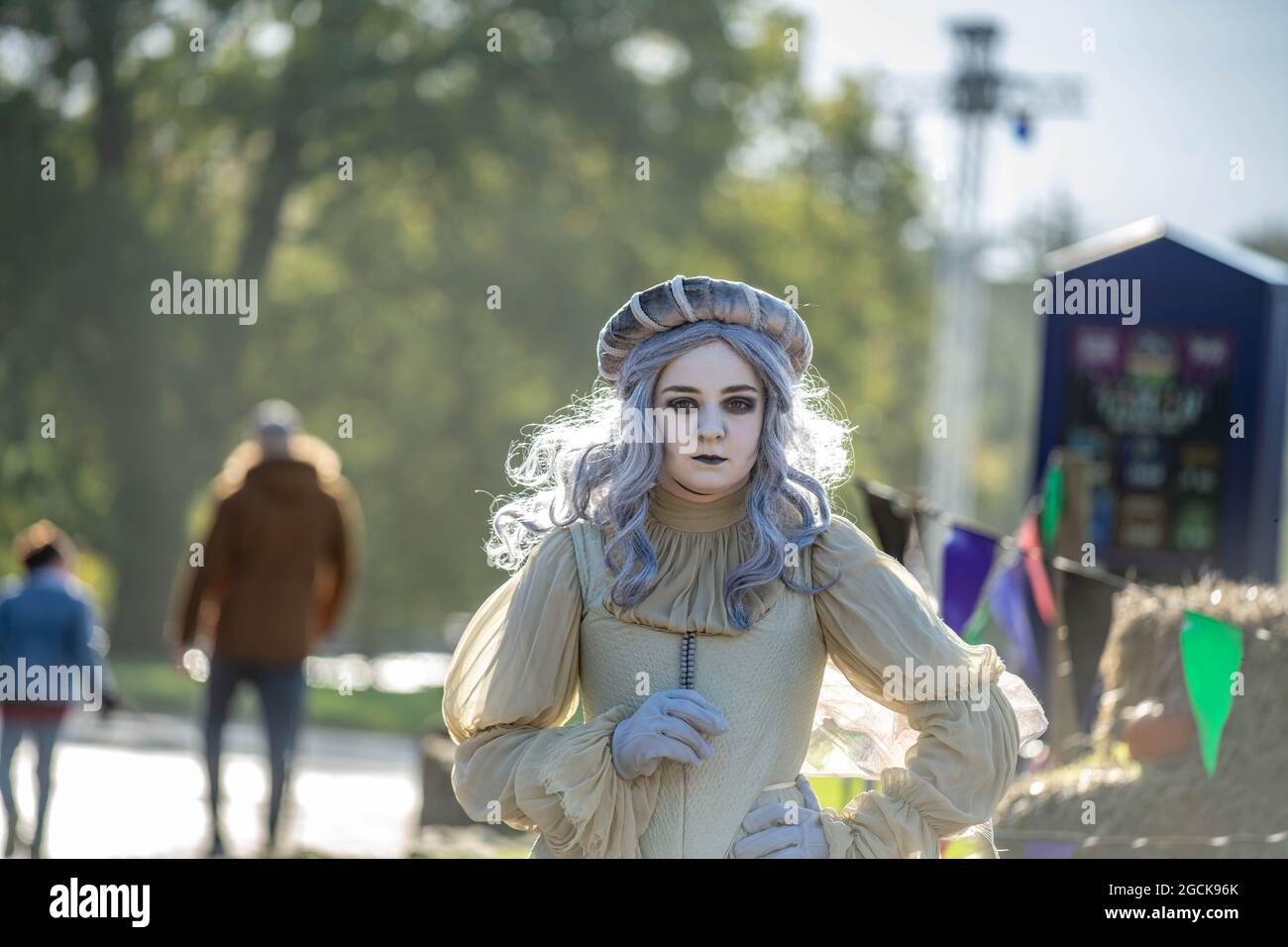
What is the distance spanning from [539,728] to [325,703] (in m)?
15.0

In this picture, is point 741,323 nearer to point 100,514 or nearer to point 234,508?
point 234,508

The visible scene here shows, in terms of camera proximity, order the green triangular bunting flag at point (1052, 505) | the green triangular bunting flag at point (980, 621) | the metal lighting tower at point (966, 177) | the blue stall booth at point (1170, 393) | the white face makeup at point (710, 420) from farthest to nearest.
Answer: the metal lighting tower at point (966, 177) < the blue stall booth at point (1170, 393) < the green triangular bunting flag at point (1052, 505) < the green triangular bunting flag at point (980, 621) < the white face makeup at point (710, 420)

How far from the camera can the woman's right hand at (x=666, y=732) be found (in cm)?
319

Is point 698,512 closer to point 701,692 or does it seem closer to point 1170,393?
point 701,692

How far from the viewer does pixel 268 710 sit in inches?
328

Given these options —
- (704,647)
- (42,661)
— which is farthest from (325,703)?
(704,647)

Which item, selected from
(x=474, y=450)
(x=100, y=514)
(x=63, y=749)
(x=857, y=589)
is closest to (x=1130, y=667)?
(x=857, y=589)

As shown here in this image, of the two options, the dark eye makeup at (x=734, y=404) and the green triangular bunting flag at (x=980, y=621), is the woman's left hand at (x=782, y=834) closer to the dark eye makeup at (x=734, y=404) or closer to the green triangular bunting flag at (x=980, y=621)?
the dark eye makeup at (x=734, y=404)

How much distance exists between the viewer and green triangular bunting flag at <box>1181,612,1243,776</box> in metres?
5.26

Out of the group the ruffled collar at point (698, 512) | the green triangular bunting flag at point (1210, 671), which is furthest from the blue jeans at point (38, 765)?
the ruffled collar at point (698, 512)

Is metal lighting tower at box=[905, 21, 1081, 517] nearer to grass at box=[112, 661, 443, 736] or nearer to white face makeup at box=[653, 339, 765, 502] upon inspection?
grass at box=[112, 661, 443, 736]

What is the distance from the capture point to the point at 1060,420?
9703 millimetres

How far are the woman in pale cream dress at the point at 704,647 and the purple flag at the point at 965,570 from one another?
261 centimetres
